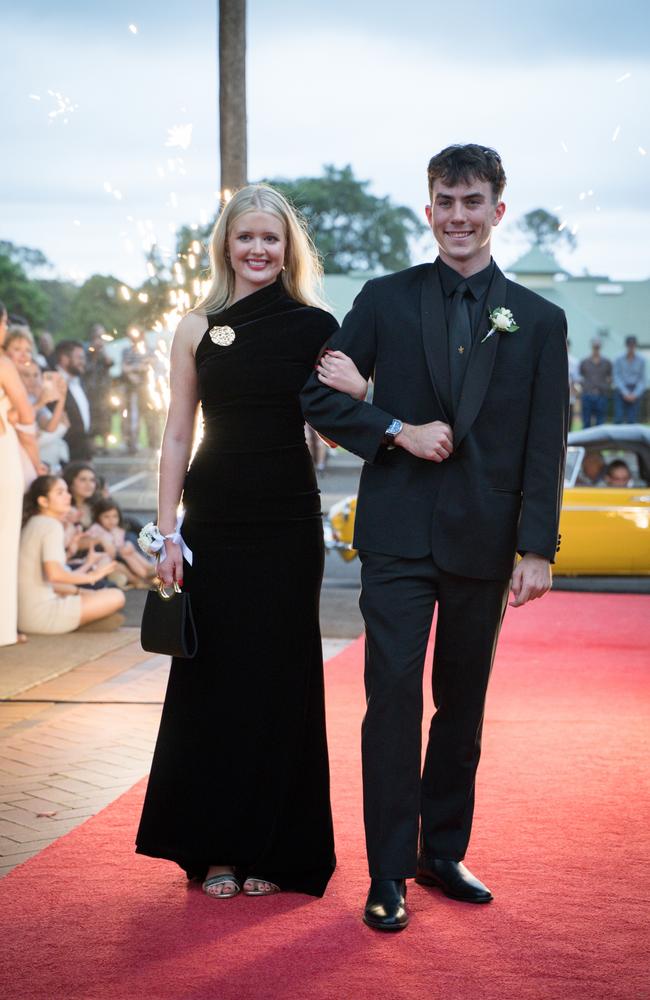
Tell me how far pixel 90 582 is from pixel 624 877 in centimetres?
553

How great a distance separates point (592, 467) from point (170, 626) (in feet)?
28.3

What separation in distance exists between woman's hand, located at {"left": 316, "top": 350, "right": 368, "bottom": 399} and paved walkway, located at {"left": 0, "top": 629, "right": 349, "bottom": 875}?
1.97 meters

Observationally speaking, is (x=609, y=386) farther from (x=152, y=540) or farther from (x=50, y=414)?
(x=152, y=540)

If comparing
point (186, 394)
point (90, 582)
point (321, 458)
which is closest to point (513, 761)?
point (186, 394)

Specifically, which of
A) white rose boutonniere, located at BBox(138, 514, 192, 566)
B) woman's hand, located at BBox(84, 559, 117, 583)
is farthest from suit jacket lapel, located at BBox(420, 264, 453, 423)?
woman's hand, located at BBox(84, 559, 117, 583)

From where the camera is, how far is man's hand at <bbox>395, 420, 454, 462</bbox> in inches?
146

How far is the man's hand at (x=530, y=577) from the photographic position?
3836 mm

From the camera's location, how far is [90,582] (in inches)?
355

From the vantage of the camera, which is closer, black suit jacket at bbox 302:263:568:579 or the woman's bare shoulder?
black suit jacket at bbox 302:263:568:579

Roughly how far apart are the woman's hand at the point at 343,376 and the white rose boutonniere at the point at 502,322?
0.39m

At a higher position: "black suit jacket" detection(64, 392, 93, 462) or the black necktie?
the black necktie

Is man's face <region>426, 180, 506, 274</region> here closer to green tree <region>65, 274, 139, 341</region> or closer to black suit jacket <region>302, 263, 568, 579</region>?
black suit jacket <region>302, 263, 568, 579</region>

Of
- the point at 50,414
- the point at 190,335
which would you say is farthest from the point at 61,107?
the point at 190,335

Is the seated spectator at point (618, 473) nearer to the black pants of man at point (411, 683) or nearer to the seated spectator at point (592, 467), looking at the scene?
the seated spectator at point (592, 467)
